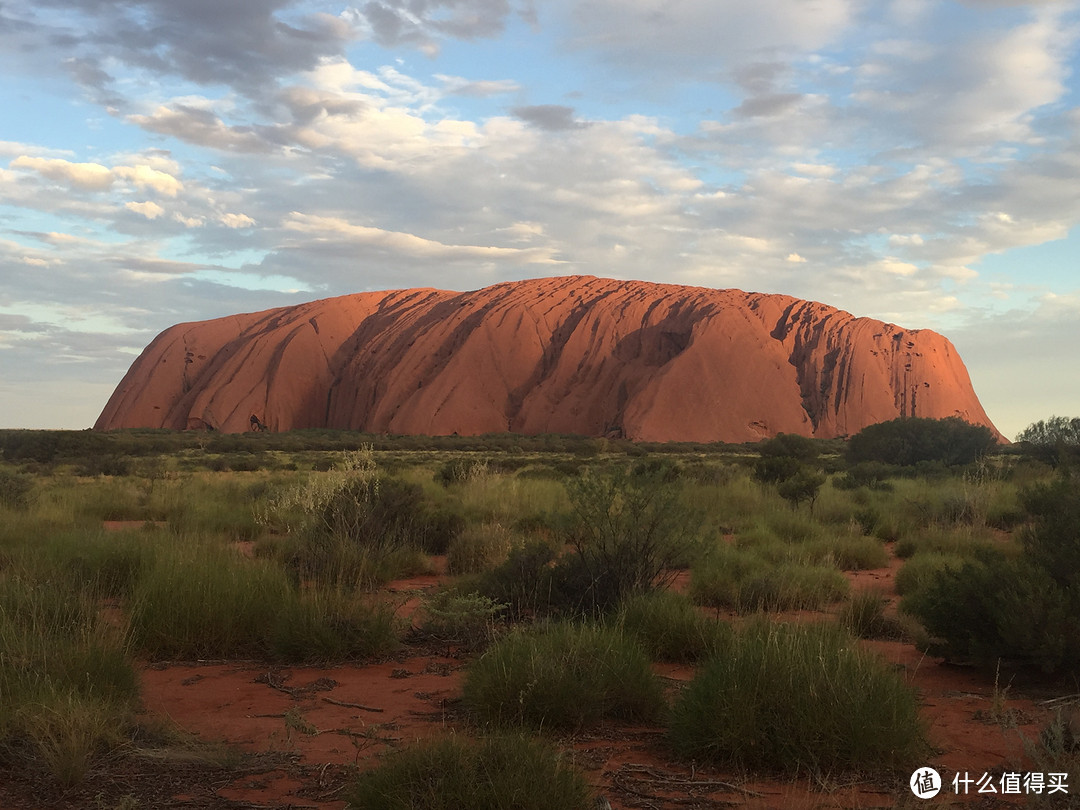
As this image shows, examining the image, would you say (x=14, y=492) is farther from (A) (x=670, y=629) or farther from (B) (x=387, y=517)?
(A) (x=670, y=629)

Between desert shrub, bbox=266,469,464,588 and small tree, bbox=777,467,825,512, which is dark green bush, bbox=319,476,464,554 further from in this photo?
small tree, bbox=777,467,825,512

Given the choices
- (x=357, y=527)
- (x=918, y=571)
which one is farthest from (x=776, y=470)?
(x=357, y=527)

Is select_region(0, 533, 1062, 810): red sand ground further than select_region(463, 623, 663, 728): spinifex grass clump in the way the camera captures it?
No

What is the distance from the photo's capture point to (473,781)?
281 cm

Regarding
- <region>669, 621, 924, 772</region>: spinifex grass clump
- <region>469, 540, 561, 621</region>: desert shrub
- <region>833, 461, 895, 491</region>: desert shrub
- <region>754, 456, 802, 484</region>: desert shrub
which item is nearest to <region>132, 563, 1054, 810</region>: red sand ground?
<region>669, 621, 924, 772</region>: spinifex grass clump

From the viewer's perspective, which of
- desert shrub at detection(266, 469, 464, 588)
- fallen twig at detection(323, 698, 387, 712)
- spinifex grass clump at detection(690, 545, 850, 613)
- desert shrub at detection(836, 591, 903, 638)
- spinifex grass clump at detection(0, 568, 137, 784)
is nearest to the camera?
spinifex grass clump at detection(0, 568, 137, 784)

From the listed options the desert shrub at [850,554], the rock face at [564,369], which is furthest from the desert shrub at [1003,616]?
the rock face at [564,369]

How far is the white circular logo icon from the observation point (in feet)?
10.1

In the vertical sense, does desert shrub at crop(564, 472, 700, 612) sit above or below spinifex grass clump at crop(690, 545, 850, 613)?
above

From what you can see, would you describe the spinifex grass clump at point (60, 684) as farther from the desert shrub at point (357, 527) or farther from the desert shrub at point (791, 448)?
the desert shrub at point (791, 448)

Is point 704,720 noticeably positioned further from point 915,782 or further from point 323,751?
point 323,751

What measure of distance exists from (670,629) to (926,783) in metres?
2.21

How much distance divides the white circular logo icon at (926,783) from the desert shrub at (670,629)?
1821mm

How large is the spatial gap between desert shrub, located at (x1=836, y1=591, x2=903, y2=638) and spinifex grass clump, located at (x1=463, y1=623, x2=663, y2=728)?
238cm
